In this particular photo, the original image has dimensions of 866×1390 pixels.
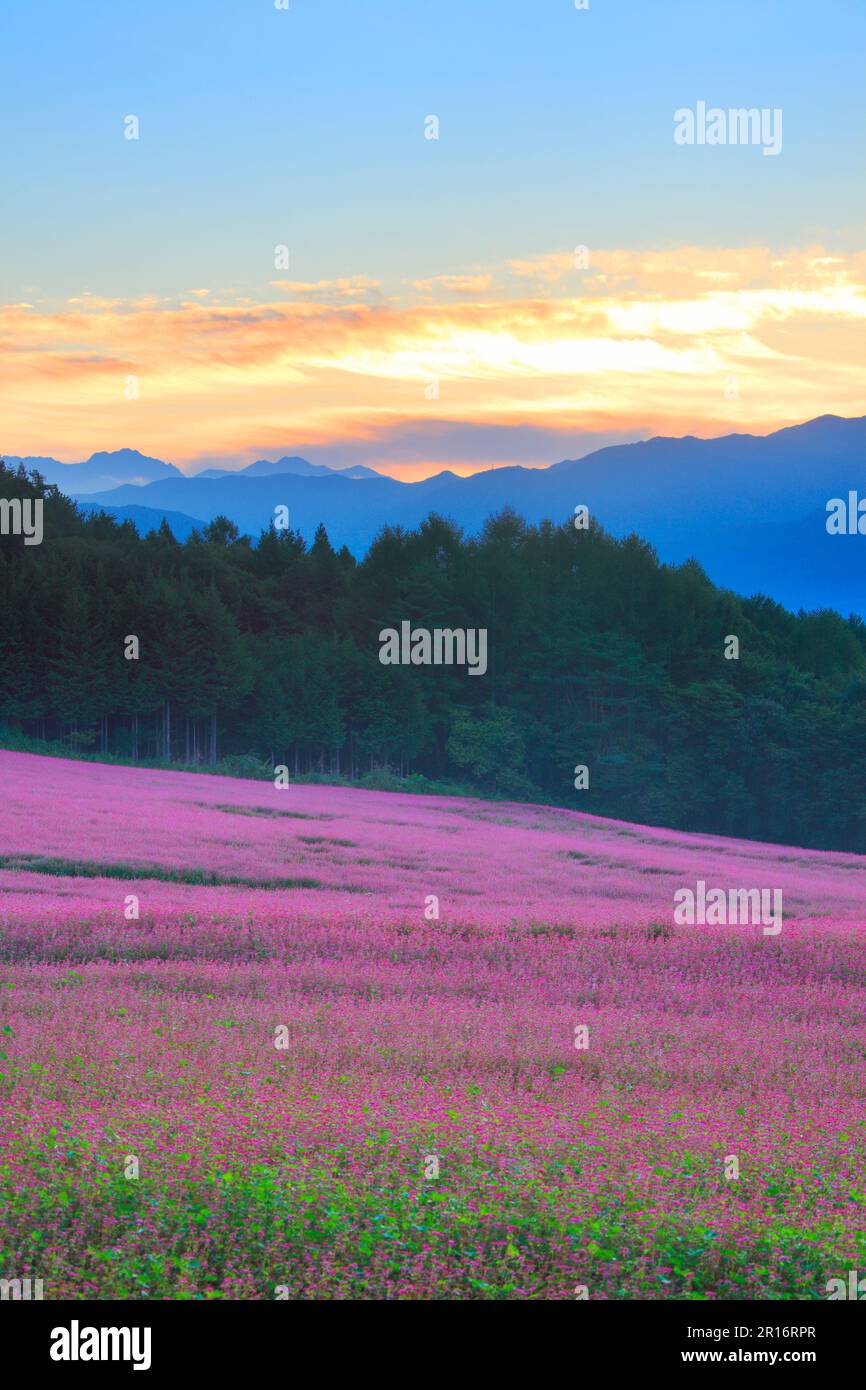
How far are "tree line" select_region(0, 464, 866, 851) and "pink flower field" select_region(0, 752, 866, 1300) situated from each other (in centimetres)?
5216

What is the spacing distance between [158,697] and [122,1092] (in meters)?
63.2

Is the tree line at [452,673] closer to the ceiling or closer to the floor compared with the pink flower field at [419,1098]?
closer to the ceiling

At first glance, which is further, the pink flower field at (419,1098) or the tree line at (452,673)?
the tree line at (452,673)

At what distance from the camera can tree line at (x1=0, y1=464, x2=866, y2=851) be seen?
231 feet

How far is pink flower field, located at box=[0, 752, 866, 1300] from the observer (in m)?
6.04

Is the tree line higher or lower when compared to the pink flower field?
higher

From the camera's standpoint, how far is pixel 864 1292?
589 centimetres

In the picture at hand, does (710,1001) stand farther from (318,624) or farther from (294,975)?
(318,624)

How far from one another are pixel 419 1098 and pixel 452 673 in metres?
73.9

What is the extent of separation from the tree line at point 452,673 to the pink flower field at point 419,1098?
52163 mm

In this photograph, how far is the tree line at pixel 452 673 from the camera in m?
70.4

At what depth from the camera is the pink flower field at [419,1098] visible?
6.04 metres

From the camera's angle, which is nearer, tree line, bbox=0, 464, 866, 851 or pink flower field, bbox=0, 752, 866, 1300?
pink flower field, bbox=0, 752, 866, 1300

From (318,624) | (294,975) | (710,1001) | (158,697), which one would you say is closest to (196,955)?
(294,975)
